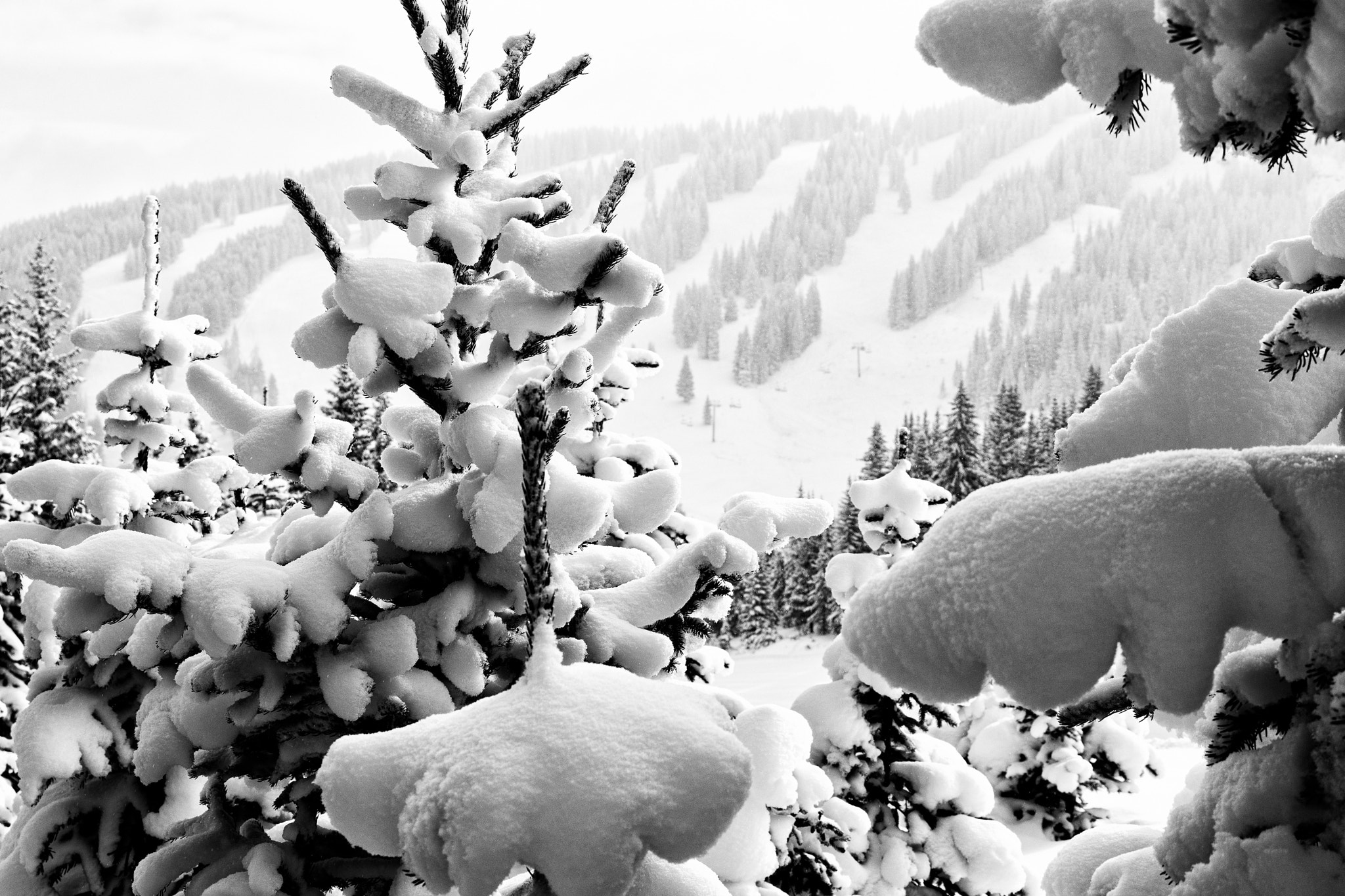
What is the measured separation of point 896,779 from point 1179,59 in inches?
305

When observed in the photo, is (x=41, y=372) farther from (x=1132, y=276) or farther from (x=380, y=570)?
(x=1132, y=276)

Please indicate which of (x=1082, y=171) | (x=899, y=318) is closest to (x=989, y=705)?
(x=899, y=318)

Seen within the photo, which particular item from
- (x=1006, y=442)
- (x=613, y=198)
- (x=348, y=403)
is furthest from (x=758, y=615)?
(x=613, y=198)

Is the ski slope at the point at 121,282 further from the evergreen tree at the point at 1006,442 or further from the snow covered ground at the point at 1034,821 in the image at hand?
the snow covered ground at the point at 1034,821

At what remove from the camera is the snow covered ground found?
12758mm

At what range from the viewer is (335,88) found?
4.89 meters

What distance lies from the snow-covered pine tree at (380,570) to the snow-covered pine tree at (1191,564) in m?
1.87

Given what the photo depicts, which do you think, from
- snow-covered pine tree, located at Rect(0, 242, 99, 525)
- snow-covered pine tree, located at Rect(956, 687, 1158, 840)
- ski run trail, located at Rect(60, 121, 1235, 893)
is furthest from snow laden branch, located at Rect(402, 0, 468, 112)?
ski run trail, located at Rect(60, 121, 1235, 893)

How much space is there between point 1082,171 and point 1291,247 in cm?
21430

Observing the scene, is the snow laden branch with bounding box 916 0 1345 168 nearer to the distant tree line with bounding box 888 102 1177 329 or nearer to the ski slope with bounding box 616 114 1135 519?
the ski slope with bounding box 616 114 1135 519

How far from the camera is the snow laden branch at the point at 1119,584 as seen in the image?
1.53 metres

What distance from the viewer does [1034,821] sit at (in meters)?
13.6

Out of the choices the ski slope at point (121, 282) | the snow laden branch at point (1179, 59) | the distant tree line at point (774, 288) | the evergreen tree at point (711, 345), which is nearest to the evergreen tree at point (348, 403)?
the snow laden branch at point (1179, 59)

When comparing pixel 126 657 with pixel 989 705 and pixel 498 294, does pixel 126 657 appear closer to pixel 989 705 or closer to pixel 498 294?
pixel 498 294
